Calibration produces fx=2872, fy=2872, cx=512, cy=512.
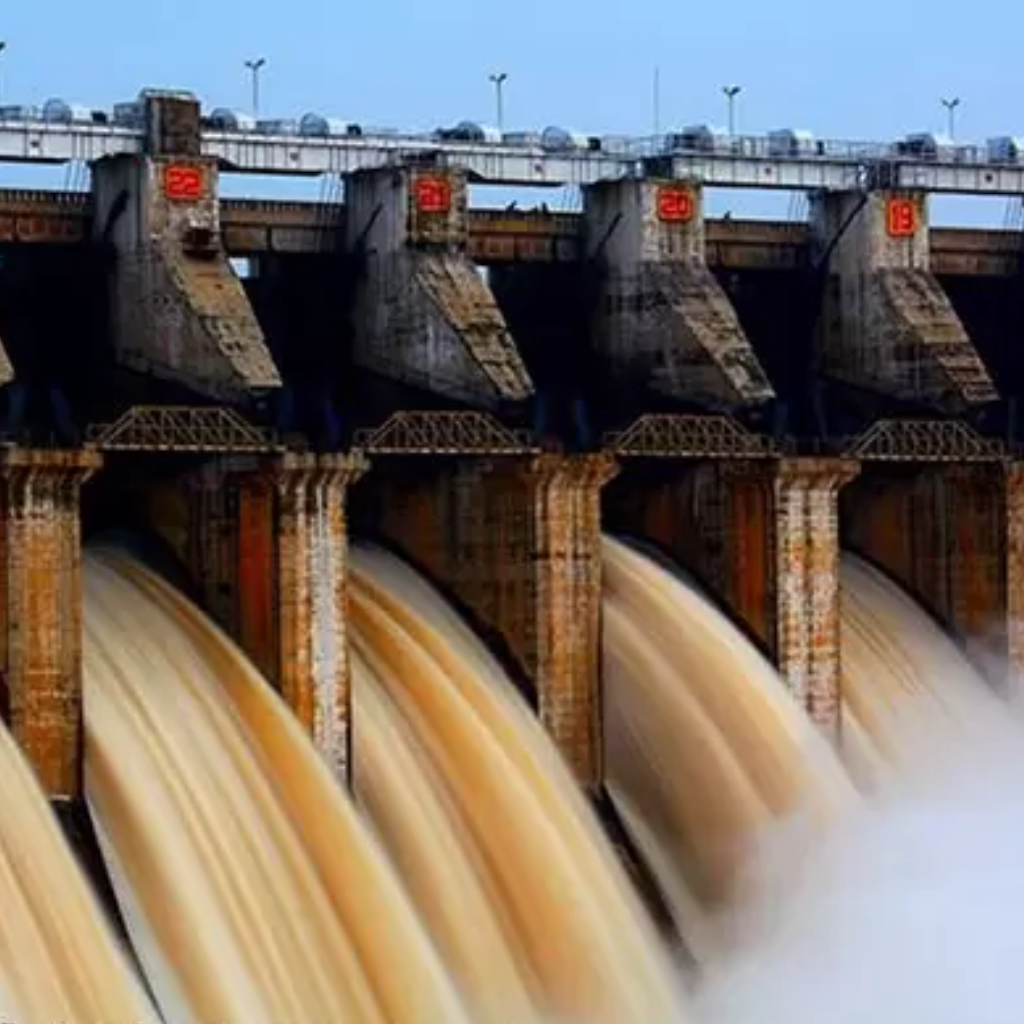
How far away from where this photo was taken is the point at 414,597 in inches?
1267

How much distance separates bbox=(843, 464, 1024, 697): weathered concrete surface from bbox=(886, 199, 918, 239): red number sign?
3.08m

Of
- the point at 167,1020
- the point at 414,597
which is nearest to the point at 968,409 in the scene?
Answer: the point at 414,597

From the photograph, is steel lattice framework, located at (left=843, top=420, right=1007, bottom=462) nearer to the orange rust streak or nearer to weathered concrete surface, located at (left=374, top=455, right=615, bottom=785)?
weathered concrete surface, located at (left=374, top=455, right=615, bottom=785)

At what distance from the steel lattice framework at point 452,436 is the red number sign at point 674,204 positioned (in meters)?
4.55

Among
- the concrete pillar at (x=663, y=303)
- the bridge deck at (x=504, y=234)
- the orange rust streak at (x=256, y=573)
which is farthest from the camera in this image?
the concrete pillar at (x=663, y=303)

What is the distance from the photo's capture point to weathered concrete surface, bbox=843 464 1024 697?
3738cm

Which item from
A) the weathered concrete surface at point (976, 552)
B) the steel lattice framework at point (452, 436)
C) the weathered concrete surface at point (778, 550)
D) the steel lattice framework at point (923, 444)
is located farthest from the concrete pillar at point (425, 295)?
the weathered concrete surface at point (976, 552)

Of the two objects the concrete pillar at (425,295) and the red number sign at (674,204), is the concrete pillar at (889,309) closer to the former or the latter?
the red number sign at (674,204)

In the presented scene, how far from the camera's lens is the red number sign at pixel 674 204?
114 ft

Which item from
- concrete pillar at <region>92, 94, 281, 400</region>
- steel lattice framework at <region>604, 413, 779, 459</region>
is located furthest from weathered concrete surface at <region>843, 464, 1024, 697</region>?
concrete pillar at <region>92, 94, 281, 400</region>

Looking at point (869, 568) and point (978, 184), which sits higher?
point (978, 184)

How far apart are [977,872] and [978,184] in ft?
38.7

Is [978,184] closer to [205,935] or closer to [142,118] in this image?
[142,118]

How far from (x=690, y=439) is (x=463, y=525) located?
130 inches
